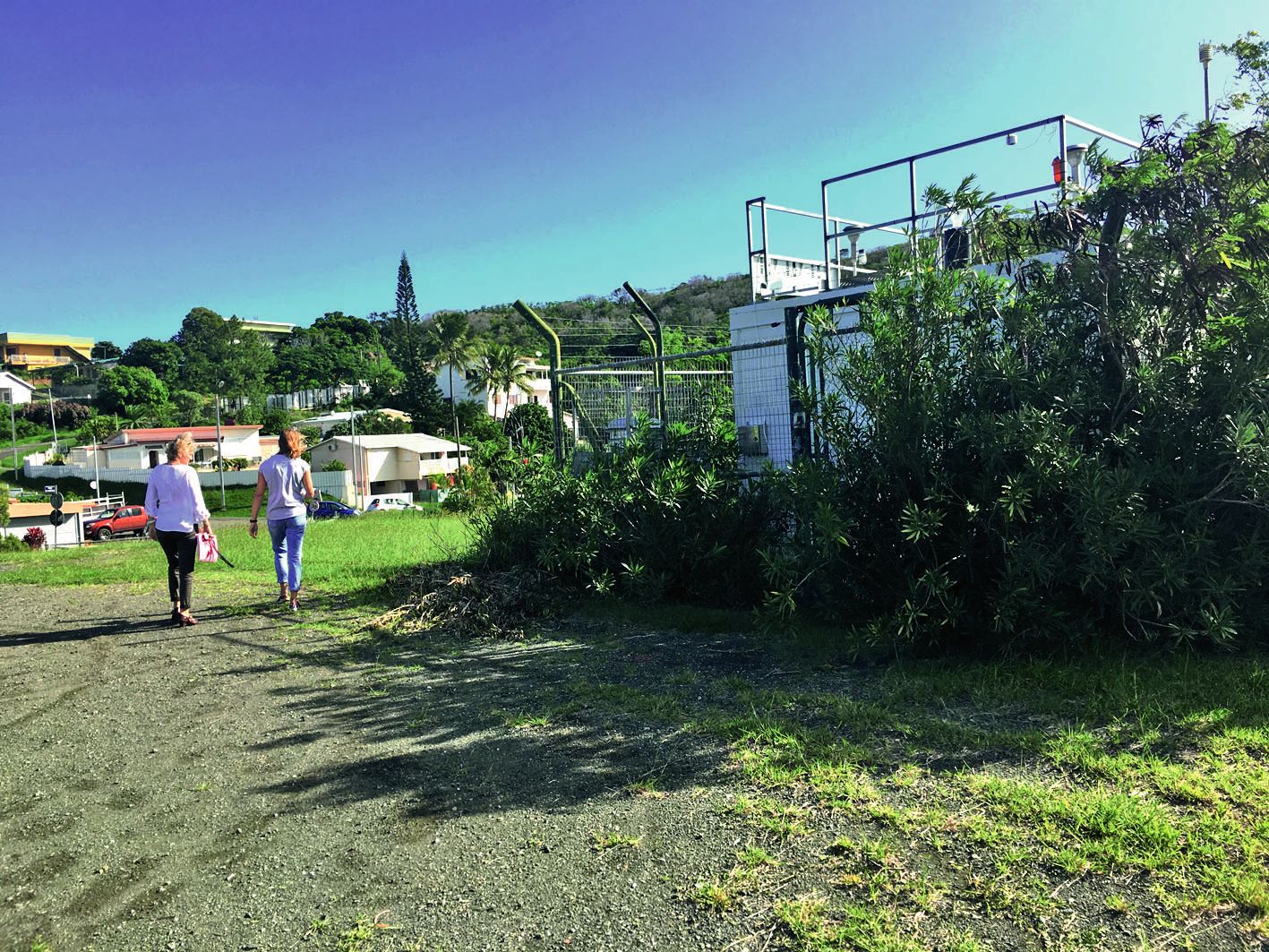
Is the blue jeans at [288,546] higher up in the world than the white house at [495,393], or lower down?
lower down

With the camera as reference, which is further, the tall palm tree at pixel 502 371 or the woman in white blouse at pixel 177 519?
the tall palm tree at pixel 502 371

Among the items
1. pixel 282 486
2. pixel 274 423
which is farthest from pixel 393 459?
pixel 282 486

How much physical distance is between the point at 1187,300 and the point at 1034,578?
1.85 m

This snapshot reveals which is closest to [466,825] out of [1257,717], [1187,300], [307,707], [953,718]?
[307,707]

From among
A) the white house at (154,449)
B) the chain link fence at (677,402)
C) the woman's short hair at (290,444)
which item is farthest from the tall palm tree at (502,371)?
the woman's short hair at (290,444)

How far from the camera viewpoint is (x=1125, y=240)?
4.93 meters

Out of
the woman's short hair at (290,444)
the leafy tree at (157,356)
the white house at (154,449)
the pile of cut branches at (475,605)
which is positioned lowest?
the pile of cut branches at (475,605)

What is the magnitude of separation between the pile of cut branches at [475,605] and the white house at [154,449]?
226 ft

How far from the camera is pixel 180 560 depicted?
23.4ft

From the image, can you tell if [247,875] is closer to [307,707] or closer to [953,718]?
[307,707]

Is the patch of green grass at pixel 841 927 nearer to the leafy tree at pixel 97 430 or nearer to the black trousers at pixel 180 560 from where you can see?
the black trousers at pixel 180 560

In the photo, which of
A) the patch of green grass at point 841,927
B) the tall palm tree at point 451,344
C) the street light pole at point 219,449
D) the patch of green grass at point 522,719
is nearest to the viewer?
the patch of green grass at point 841,927

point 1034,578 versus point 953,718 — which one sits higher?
point 1034,578

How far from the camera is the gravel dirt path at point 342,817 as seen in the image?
2576 mm
